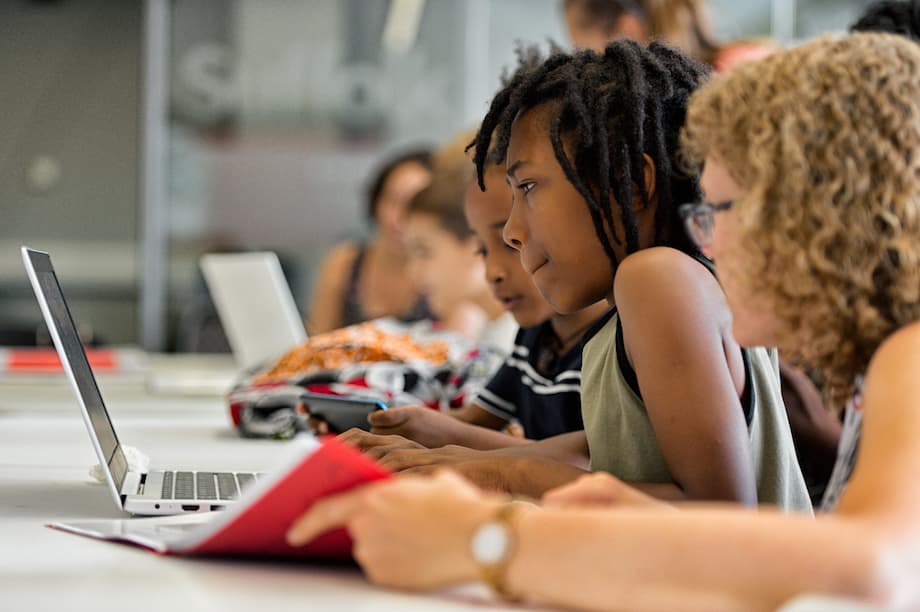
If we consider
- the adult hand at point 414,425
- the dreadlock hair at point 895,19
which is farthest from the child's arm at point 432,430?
the dreadlock hair at point 895,19

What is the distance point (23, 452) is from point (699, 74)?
1016mm

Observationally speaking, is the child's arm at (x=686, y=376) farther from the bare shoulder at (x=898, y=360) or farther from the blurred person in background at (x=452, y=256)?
the blurred person in background at (x=452, y=256)

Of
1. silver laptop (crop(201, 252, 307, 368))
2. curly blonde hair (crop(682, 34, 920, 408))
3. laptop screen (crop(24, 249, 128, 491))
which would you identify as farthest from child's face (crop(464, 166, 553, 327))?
silver laptop (crop(201, 252, 307, 368))

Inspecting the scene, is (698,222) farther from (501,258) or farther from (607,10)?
(607,10)

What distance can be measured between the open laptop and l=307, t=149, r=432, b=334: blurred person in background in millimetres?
2656

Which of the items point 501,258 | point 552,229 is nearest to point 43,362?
point 501,258

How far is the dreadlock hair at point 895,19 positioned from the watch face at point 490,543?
62.3 inches

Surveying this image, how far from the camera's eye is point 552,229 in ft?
4.14

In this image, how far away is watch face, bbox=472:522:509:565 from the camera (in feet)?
2.51

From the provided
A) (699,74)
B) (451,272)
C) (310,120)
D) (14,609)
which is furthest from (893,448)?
(310,120)

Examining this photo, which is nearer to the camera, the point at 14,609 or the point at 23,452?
the point at 14,609

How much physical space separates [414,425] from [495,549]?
791 millimetres

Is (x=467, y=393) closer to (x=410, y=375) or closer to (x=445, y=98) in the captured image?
(x=410, y=375)

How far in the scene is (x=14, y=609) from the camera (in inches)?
29.2
